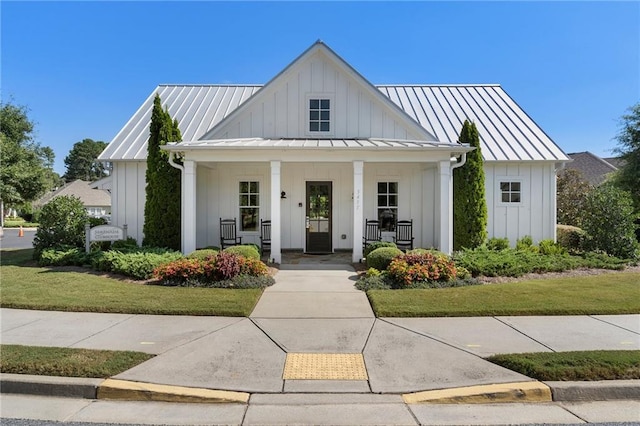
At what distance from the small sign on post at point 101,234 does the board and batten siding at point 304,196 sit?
297cm

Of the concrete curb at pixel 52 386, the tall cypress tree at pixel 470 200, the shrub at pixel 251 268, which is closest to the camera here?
the concrete curb at pixel 52 386

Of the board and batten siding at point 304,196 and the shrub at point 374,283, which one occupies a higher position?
the board and batten siding at point 304,196

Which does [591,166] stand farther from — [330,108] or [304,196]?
[304,196]

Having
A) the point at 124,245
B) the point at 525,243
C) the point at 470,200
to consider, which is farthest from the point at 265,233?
the point at 525,243

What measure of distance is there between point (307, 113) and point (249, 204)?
4.01m

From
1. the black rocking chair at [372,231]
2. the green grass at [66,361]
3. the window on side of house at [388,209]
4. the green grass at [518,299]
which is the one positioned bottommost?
the green grass at [66,361]

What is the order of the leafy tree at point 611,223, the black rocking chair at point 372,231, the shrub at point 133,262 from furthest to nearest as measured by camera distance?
the black rocking chair at point 372,231
the leafy tree at point 611,223
the shrub at point 133,262

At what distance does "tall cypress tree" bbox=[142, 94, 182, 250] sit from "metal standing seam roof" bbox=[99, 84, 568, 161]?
1171mm

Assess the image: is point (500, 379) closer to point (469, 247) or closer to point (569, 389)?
point (569, 389)

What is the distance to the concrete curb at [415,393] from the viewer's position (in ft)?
12.9

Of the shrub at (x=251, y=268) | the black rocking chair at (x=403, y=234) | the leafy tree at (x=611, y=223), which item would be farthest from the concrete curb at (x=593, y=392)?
the leafy tree at (x=611, y=223)

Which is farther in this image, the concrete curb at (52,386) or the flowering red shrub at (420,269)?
the flowering red shrub at (420,269)

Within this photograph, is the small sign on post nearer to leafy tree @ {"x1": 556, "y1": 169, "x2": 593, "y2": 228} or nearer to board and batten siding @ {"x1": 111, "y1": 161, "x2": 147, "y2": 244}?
board and batten siding @ {"x1": 111, "y1": 161, "x2": 147, "y2": 244}

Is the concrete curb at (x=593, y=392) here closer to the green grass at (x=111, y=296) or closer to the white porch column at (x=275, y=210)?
the green grass at (x=111, y=296)
